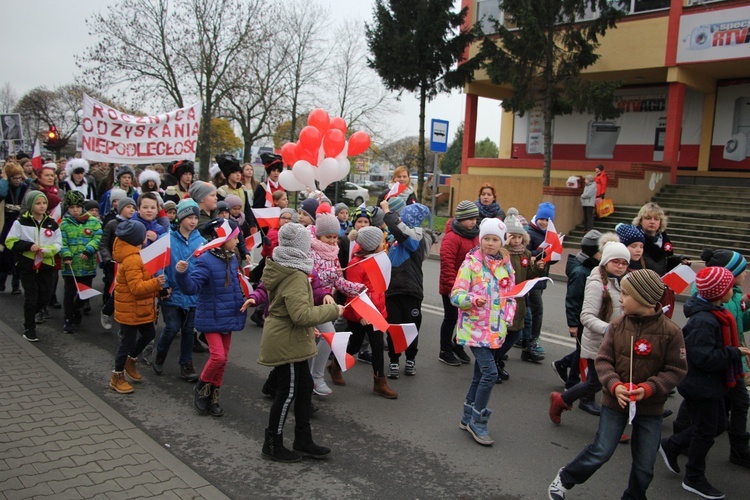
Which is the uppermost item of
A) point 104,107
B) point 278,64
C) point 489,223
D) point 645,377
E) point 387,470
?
point 278,64

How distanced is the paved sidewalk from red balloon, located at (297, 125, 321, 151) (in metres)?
4.68

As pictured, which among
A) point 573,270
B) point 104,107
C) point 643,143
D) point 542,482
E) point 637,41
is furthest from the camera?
point 643,143

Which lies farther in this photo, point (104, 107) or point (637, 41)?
point (637, 41)

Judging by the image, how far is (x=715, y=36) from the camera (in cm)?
1886

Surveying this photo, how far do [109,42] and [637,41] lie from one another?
74.2ft

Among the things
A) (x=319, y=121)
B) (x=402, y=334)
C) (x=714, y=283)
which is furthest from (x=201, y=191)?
(x=714, y=283)

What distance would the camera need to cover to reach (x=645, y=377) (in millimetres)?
3564

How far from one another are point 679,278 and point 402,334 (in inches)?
99.8

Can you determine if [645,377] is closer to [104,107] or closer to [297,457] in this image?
[297,457]

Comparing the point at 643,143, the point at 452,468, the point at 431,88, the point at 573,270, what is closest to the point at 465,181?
the point at 431,88

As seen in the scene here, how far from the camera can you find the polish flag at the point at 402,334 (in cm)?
561

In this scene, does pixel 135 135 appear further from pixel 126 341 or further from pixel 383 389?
pixel 383 389

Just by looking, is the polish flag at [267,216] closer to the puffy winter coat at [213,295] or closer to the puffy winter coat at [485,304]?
the puffy winter coat at [213,295]

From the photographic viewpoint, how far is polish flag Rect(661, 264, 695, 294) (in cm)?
543
